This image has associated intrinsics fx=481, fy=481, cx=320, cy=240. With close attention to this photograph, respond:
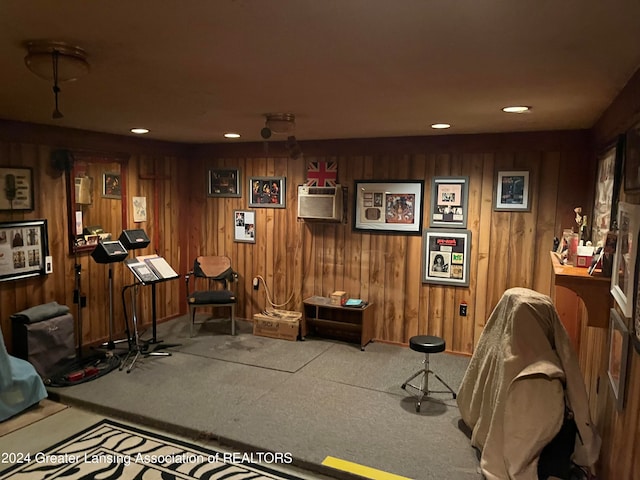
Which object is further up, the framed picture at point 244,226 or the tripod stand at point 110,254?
the framed picture at point 244,226

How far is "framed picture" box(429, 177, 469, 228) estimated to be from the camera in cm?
467

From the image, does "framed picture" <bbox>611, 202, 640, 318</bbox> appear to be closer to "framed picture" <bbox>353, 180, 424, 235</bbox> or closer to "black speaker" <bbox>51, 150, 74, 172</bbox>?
"framed picture" <bbox>353, 180, 424, 235</bbox>

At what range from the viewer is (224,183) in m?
5.84

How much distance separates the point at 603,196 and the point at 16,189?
459 cm

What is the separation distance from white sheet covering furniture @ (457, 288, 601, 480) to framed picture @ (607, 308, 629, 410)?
240mm

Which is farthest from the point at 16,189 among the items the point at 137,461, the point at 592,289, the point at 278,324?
the point at 592,289

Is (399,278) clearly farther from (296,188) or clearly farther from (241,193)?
(241,193)

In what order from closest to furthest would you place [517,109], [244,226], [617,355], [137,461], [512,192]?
1. [617,355]
2. [137,461]
3. [517,109]
4. [512,192]
5. [244,226]

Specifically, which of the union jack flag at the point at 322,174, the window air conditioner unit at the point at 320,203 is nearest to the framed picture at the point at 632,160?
the window air conditioner unit at the point at 320,203

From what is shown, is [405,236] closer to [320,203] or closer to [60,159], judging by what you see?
[320,203]

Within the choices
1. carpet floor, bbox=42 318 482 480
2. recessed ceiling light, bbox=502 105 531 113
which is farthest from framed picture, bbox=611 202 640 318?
carpet floor, bbox=42 318 482 480

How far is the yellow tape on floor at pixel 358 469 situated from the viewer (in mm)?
2732

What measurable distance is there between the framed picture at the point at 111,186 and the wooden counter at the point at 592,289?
14.2ft

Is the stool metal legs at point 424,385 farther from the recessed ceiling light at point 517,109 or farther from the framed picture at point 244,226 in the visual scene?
the framed picture at point 244,226
